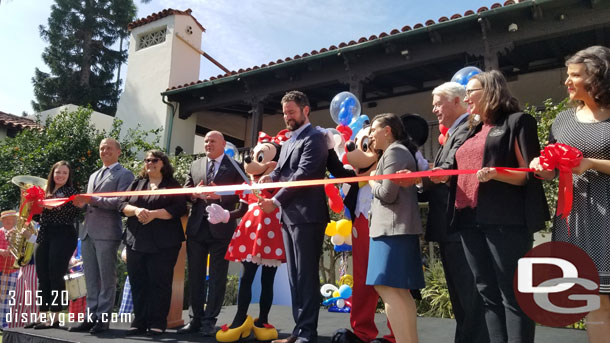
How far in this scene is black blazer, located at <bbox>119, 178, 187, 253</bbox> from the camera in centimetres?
393

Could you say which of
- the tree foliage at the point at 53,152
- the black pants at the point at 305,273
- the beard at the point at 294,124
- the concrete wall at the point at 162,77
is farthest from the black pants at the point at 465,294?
the concrete wall at the point at 162,77

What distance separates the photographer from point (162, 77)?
44.1 ft

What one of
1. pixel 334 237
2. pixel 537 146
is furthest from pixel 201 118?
pixel 537 146

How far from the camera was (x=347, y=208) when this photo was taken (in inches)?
144

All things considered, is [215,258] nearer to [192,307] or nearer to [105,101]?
[192,307]

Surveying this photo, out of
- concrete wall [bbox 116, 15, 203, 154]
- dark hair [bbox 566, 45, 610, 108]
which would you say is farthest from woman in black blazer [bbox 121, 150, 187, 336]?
concrete wall [bbox 116, 15, 203, 154]

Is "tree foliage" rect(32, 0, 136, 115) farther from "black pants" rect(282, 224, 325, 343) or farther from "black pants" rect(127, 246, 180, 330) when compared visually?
"black pants" rect(282, 224, 325, 343)

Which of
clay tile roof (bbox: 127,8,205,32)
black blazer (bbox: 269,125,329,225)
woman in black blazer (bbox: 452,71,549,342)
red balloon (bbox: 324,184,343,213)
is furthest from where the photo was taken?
clay tile roof (bbox: 127,8,205,32)

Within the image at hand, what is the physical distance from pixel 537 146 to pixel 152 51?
13.2 metres

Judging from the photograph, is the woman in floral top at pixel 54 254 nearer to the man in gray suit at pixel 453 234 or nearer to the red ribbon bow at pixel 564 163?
the man in gray suit at pixel 453 234

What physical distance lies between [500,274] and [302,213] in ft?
4.54

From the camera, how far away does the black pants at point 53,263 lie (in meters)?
4.23

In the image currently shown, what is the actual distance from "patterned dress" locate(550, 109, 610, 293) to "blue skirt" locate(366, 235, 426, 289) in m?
0.74

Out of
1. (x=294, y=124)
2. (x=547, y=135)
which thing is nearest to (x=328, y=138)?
(x=294, y=124)
